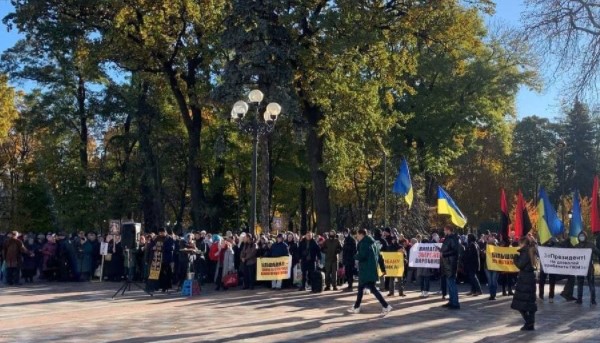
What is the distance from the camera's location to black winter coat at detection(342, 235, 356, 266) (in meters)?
21.5

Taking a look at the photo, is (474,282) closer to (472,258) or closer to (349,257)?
(472,258)

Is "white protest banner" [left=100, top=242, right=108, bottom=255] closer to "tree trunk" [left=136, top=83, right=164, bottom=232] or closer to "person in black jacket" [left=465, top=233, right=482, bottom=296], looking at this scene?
"person in black jacket" [left=465, top=233, right=482, bottom=296]

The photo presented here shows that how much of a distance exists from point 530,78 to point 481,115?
4066mm

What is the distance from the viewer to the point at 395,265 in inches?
786

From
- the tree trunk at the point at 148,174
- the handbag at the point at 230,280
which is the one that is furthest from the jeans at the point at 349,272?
the tree trunk at the point at 148,174

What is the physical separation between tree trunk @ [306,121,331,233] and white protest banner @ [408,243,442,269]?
977cm

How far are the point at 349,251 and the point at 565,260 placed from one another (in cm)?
629

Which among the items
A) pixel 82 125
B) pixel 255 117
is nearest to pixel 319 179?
pixel 255 117

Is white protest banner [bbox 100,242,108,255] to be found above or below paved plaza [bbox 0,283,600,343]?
above

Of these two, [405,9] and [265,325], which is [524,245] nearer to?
[265,325]

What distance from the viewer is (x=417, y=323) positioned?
48.1ft

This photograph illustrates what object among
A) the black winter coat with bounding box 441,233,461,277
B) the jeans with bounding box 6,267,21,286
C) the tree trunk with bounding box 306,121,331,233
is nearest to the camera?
the black winter coat with bounding box 441,233,461,277

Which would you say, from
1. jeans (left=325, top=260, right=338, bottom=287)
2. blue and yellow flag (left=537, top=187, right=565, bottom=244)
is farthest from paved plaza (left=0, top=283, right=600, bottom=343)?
blue and yellow flag (left=537, top=187, right=565, bottom=244)

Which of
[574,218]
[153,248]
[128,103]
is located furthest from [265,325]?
[128,103]
